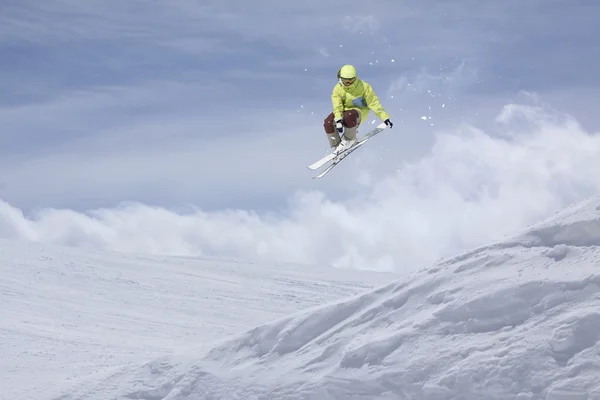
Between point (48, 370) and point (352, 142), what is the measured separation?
825cm

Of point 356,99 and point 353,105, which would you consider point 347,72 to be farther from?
point 353,105

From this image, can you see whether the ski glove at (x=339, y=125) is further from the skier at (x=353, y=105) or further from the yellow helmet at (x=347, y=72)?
the yellow helmet at (x=347, y=72)

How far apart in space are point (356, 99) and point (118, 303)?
15.8m

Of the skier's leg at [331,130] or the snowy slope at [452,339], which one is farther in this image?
the skier's leg at [331,130]

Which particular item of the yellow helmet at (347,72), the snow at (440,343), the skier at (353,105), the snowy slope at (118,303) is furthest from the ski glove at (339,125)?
the snowy slope at (118,303)

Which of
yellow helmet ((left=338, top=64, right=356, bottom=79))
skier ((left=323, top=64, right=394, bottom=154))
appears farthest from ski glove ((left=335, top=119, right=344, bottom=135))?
yellow helmet ((left=338, top=64, right=356, bottom=79))

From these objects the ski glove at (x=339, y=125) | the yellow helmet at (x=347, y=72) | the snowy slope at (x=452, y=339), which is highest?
the yellow helmet at (x=347, y=72)

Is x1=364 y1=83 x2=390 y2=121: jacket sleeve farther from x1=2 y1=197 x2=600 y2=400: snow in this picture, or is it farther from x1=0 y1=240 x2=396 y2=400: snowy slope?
x1=0 y1=240 x2=396 y2=400: snowy slope

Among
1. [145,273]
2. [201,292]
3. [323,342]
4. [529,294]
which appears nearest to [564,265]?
[529,294]

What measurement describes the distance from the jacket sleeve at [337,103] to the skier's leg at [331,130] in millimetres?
599

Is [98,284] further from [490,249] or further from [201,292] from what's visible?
[490,249]

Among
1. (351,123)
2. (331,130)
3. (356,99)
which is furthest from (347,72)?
(331,130)

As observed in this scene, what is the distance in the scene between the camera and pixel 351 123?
13.0 meters

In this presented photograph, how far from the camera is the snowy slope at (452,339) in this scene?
8.37 m
